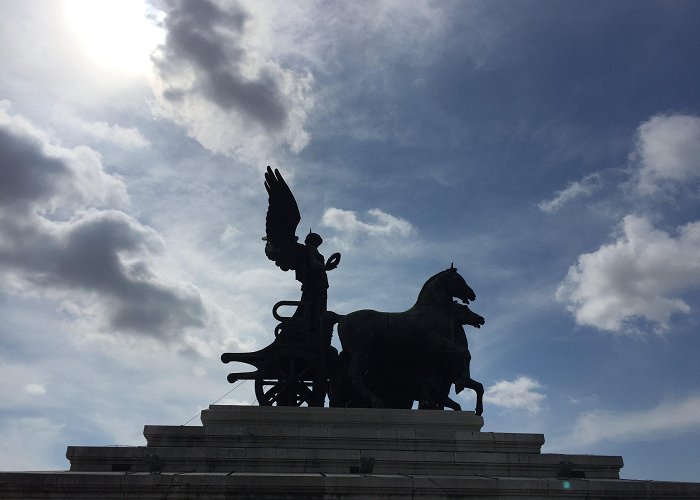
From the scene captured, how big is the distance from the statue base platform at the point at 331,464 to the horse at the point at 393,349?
1216 millimetres

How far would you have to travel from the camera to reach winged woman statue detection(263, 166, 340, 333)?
1692cm

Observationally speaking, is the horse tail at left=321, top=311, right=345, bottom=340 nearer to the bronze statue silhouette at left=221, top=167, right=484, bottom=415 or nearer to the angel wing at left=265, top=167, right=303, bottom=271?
the bronze statue silhouette at left=221, top=167, right=484, bottom=415

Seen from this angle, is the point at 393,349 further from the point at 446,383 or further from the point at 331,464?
the point at 331,464

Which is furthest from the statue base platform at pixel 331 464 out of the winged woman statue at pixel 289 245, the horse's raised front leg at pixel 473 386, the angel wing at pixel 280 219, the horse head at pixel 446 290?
the angel wing at pixel 280 219

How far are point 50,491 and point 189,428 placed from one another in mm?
3355

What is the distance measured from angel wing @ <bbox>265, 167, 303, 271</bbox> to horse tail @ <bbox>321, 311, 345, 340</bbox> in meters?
1.99

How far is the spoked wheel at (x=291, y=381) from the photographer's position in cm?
1548

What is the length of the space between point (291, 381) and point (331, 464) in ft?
11.9

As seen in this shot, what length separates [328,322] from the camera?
625 inches

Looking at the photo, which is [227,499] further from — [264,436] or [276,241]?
[276,241]

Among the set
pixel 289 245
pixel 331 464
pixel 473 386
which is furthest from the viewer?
pixel 289 245

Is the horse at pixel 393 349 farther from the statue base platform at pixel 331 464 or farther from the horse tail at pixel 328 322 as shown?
the statue base platform at pixel 331 464

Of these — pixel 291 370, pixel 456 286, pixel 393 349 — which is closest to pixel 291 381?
pixel 291 370

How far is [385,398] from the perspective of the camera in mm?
15391
